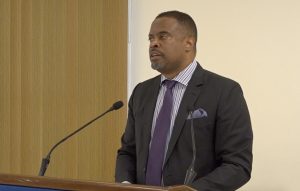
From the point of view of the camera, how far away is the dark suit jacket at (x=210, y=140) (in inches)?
82.0

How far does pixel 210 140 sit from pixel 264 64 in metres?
1.13

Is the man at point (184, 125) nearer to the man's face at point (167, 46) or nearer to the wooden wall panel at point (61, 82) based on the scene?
the man's face at point (167, 46)

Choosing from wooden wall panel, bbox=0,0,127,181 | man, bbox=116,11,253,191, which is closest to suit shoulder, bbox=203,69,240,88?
man, bbox=116,11,253,191

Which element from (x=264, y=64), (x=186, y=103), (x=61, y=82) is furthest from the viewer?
(x=61, y=82)

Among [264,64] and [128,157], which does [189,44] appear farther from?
[264,64]

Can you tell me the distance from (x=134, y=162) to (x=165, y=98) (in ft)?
1.21

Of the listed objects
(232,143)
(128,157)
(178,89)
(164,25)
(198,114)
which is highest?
(164,25)

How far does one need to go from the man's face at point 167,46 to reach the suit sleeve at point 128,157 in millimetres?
311

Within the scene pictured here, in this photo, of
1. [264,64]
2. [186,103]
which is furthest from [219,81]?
[264,64]

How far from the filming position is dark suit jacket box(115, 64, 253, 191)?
2.08 metres

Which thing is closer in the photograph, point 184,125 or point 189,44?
point 184,125

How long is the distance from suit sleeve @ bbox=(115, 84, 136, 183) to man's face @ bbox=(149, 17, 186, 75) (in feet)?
1.02

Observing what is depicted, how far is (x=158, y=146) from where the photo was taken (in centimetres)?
222

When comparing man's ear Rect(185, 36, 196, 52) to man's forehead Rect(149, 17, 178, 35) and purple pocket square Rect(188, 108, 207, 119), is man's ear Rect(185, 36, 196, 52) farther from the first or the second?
purple pocket square Rect(188, 108, 207, 119)
